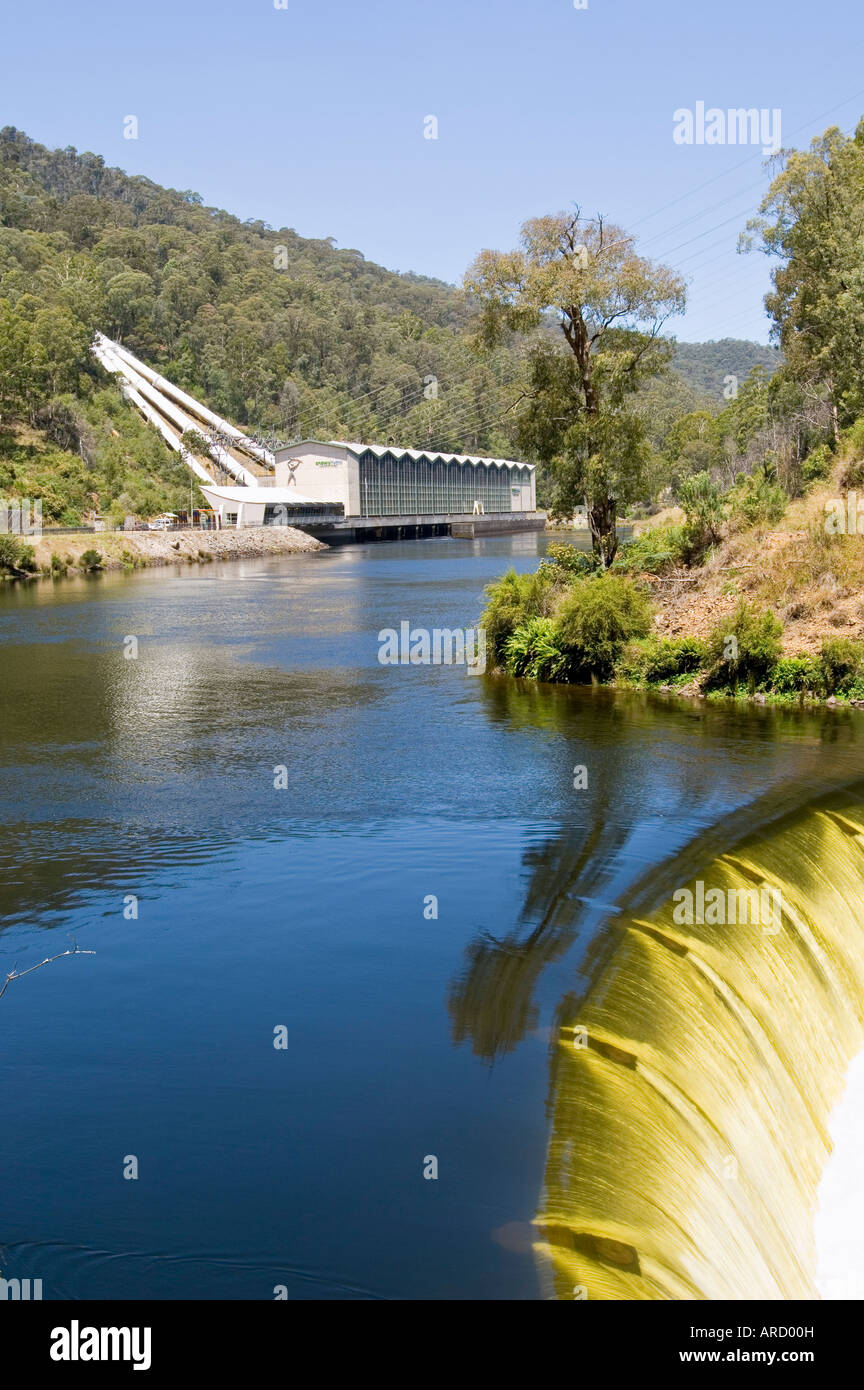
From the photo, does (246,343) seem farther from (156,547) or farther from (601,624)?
(601,624)

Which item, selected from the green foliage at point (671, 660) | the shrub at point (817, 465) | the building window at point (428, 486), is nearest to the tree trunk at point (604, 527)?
the green foliage at point (671, 660)

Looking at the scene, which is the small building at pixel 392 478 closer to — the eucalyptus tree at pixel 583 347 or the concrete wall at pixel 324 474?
the concrete wall at pixel 324 474

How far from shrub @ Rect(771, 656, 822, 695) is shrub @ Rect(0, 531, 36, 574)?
53.3 metres

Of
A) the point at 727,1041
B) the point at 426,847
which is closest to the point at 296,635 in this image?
the point at 426,847

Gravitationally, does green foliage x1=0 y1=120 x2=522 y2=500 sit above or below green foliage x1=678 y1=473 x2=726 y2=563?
above

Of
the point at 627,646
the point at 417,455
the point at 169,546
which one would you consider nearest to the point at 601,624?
the point at 627,646

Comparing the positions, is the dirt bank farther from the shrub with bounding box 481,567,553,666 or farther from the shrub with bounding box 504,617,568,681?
the shrub with bounding box 504,617,568,681

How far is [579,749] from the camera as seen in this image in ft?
82.3

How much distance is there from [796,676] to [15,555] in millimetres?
54329

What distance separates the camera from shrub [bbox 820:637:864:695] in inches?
1131

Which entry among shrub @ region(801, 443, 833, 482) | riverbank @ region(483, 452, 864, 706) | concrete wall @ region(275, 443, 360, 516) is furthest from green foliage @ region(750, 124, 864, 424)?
concrete wall @ region(275, 443, 360, 516)

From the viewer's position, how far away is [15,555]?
234 ft

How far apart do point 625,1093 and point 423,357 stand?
19134 centimetres

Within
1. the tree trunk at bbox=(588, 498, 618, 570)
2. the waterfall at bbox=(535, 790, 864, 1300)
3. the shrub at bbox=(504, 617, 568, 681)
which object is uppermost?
the tree trunk at bbox=(588, 498, 618, 570)
